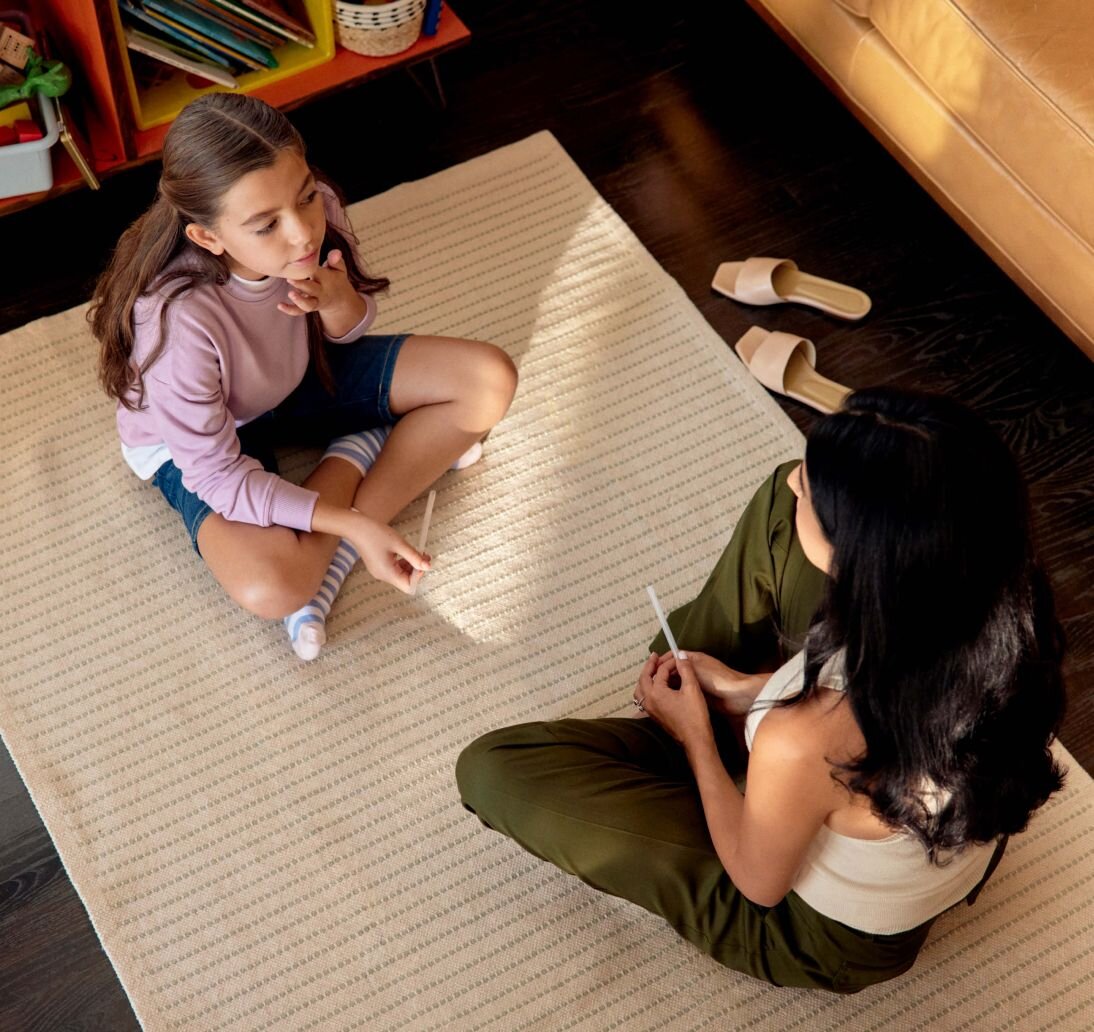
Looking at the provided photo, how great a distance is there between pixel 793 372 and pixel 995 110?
0.43 metres

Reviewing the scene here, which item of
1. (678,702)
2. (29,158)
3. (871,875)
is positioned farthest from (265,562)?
(871,875)

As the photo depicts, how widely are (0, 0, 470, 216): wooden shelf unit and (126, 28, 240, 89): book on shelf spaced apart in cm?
5

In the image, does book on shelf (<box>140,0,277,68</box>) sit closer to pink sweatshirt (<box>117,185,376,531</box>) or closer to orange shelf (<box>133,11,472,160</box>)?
orange shelf (<box>133,11,472,160</box>)

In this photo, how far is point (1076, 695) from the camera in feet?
5.33

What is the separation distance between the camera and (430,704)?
159 cm

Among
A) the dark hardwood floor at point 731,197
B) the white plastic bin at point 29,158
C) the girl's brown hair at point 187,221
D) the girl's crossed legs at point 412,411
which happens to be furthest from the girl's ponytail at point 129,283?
the dark hardwood floor at point 731,197

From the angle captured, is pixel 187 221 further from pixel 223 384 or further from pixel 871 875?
pixel 871 875

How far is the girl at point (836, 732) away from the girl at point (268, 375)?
33 cm

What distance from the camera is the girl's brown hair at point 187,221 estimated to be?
1.29 m

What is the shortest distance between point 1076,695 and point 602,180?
107 centimetres

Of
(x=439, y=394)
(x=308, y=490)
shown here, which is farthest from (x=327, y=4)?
(x=308, y=490)

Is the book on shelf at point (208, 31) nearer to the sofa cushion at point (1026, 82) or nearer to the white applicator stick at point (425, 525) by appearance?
the white applicator stick at point (425, 525)

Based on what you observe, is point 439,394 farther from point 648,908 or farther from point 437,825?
point 648,908

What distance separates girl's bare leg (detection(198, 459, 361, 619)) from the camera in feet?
5.08
